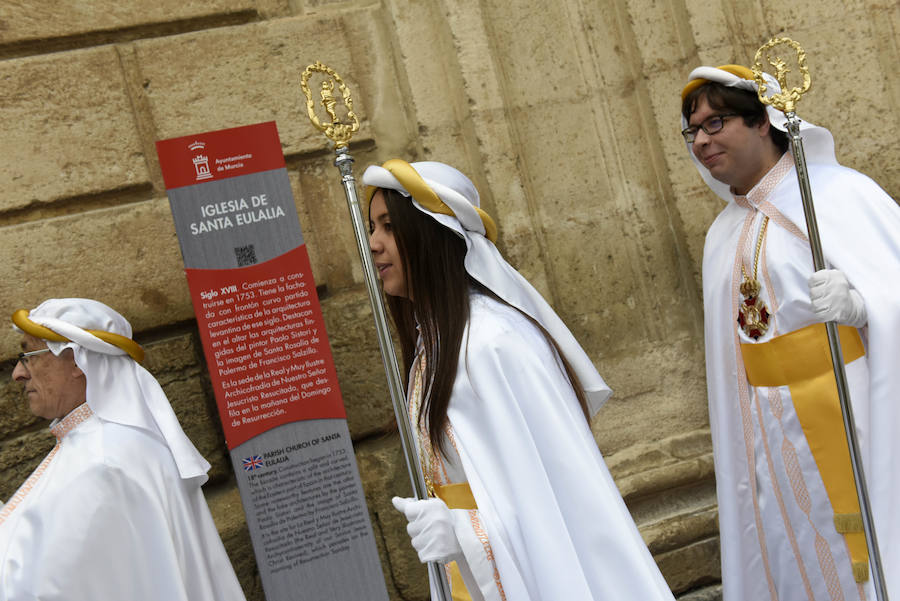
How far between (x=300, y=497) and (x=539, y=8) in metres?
2.64

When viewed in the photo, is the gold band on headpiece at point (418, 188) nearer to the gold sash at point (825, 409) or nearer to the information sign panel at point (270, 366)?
the information sign panel at point (270, 366)

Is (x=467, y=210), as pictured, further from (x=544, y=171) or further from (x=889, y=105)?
(x=889, y=105)

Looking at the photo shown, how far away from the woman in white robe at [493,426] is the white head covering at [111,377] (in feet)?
3.45

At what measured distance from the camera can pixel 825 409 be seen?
3.07 meters

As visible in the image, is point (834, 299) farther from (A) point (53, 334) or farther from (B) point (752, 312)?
(A) point (53, 334)

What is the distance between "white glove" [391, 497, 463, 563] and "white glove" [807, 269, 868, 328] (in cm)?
143

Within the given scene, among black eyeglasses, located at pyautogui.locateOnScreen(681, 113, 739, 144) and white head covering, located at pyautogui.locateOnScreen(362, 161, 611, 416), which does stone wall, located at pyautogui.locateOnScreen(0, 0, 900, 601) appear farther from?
white head covering, located at pyautogui.locateOnScreen(362, 161, 611, 416)

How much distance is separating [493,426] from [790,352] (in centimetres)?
143

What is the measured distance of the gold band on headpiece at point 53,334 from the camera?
10.5ft

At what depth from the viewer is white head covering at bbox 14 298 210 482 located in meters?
3.14

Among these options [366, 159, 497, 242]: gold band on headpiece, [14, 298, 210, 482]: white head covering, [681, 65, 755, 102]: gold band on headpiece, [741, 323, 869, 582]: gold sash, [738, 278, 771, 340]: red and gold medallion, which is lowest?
[741, 323, 869, 582]: gold sash

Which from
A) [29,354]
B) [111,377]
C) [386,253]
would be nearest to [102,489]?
[111,377]

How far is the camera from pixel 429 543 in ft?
7.24

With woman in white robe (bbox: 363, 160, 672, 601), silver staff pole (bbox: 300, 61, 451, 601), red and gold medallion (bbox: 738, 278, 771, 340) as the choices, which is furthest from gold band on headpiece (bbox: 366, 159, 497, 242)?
red and gold medallion (bbox: 738, 278, 771, 340)
